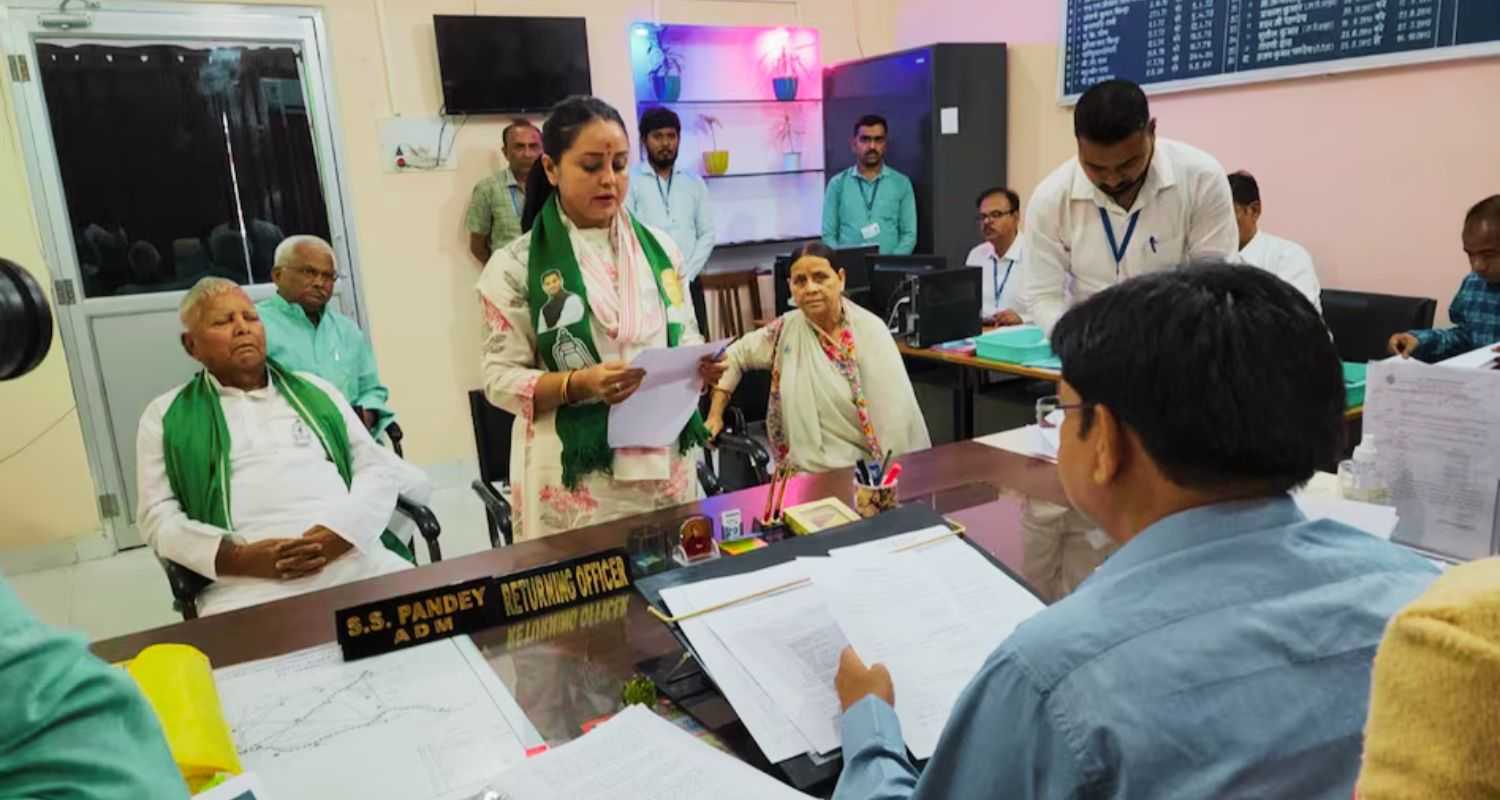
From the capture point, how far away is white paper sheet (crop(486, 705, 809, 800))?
3.10 ft

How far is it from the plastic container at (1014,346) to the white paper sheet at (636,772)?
2552mm

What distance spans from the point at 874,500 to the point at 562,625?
60cm

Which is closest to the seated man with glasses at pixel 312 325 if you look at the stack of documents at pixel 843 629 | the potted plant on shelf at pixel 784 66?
the stack of documents at pixel 843 629

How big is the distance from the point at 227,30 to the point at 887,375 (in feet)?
10.8

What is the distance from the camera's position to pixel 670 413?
6.36 ft

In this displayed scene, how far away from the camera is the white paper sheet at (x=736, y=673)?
40.1 inches

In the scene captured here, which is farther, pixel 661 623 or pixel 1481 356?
pixel 1481 356

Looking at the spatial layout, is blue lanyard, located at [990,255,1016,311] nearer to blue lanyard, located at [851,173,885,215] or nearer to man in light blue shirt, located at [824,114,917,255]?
man in light blue shirt, located at [824,114,917,255]

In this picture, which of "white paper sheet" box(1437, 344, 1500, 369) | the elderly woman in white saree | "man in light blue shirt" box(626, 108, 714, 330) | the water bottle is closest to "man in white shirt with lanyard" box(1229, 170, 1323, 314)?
the elderly woman in white saree

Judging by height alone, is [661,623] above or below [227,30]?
below

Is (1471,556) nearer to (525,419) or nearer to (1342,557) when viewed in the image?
(1342,557)

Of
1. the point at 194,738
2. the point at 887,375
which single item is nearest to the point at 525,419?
the point at 194,738

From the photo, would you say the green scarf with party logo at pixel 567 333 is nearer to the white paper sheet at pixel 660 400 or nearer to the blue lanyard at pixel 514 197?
the white paper sheet at pixel 660 400

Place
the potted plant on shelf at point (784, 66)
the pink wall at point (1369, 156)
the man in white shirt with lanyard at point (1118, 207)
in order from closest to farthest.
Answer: the man in white shirt with lanyard at point (1118, 207), the pink wall at point (1369, 156), the potted plant on shelf at point (784, 66)
